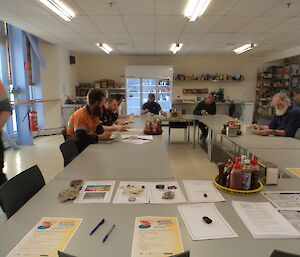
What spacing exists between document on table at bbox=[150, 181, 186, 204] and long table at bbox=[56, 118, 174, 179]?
128mm

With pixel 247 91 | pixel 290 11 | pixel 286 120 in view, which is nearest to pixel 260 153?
pixel 286 120

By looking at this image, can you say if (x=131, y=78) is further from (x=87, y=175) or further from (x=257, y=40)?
(x=87, y=175)

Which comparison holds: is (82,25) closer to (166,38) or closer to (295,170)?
(166,38)

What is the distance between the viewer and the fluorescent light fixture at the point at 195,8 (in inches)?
132

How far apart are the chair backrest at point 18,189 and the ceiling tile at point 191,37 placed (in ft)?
15.6

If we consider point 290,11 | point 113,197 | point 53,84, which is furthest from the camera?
point 53,84

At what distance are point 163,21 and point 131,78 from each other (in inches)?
159

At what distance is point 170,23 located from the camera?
4492 millimetres

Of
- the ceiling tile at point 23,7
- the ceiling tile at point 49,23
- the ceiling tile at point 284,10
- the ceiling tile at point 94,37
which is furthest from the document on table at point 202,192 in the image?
the ceiling tile at point 94,37

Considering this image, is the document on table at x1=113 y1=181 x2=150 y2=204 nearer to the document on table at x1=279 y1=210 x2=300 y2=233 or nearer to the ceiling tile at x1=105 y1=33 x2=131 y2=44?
the document on table at x1=279 y1=210 x2=300 y2=233

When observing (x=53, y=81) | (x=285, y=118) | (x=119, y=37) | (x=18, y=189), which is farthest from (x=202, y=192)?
(x=53, y=81)

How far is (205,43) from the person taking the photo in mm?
6344

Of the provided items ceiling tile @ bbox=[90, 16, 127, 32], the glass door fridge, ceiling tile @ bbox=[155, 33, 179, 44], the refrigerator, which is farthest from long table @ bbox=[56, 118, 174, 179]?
the glass door fridge

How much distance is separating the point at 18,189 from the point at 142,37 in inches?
199
